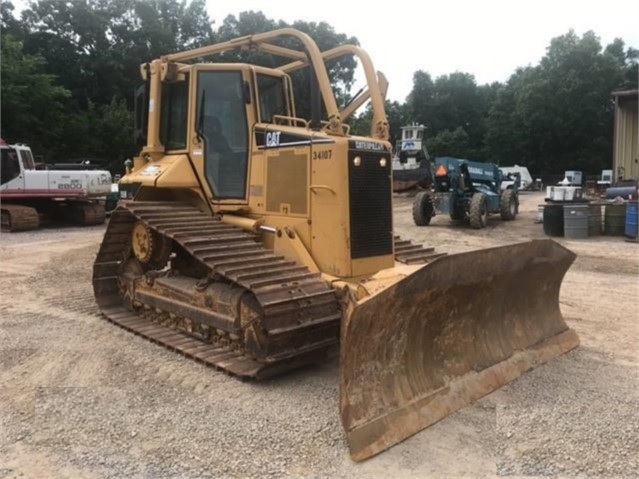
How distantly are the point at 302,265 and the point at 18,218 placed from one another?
43.4ft

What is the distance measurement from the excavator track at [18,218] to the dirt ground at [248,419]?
35.0 ft

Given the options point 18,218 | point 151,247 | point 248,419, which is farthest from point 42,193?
point 248,419

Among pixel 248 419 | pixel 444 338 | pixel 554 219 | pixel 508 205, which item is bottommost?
pixel 248 419

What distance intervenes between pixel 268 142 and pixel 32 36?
3273cm

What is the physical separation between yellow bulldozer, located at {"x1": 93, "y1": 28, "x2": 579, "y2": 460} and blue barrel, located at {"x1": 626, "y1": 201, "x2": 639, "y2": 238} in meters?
9.26

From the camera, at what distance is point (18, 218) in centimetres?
1584

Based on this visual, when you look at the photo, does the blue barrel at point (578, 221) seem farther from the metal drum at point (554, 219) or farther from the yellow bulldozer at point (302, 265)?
the yellow bulldozer at point (302, 265)

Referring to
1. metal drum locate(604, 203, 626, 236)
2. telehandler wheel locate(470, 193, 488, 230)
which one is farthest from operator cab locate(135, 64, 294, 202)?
metal drum locate(604, 203, 626, 236)

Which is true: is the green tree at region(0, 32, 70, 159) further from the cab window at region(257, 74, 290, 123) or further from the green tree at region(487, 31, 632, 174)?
the green tree at region(487, 31, 632, 174)

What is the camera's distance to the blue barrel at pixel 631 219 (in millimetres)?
13539

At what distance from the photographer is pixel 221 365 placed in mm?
4816

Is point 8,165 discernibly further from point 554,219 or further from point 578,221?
point 578,221

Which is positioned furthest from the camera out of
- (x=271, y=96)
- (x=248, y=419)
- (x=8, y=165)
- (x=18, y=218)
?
(x=8, y=165)

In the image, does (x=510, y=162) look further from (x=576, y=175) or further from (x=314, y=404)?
(x=314, y=404)
